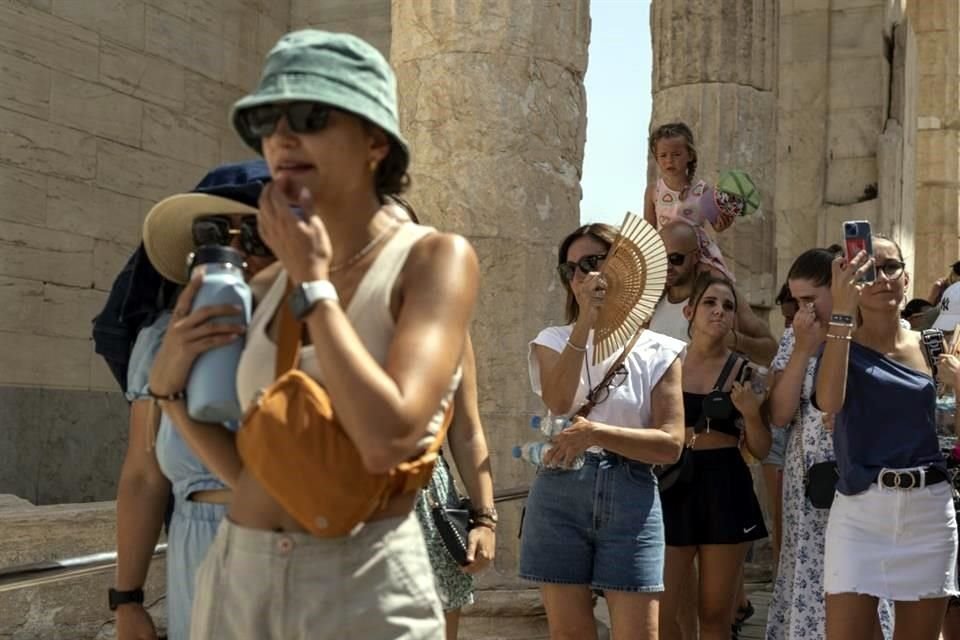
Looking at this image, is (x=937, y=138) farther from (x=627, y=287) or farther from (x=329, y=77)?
(x=329, y=77)

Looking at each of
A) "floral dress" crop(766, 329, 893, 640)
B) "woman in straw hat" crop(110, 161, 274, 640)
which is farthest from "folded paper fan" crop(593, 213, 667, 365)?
"woman in straw hat" crop(110, 161, 274, 640)

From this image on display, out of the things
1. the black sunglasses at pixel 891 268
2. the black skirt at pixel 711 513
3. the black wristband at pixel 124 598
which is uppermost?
the black sunglasses at pixel 891 268

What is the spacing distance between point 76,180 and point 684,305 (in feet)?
14.8

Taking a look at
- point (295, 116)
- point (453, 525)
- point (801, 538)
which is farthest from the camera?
point (801, 538)

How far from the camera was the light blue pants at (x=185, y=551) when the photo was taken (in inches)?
130

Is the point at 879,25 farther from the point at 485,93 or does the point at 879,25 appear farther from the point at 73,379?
the point at 73,379

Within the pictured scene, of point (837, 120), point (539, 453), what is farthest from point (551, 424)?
point (837, 120)

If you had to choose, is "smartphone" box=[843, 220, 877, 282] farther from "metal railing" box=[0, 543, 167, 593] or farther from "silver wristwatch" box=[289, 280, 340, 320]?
"silver wristwatch" box=[289, 280, 340, 320]

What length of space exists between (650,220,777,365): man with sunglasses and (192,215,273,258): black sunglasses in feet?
13.0

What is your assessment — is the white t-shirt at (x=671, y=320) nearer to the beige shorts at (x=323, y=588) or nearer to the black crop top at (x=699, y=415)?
the black crop top at (x=699, y=415)

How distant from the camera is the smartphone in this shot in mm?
5109

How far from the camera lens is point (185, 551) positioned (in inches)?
130

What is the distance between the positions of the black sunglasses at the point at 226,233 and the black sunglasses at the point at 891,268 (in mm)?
3081

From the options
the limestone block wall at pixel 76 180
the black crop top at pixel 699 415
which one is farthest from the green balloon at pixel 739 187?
the limestone block wall at pixel 76 180
